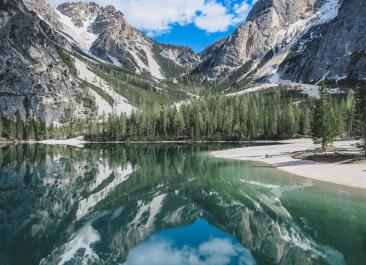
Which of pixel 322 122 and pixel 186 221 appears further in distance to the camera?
pixel 322 122

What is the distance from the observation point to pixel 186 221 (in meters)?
38.6

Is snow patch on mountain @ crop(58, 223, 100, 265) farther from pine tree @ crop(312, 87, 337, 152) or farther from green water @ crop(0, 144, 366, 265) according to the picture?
pine tree @ crop(312, 87, 337, 152)

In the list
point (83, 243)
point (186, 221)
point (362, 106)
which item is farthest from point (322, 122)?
point (83, 243)

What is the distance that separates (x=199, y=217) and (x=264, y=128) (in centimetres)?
14955

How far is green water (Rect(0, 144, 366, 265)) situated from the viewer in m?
28.0

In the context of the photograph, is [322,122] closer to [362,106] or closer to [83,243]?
[362,106]

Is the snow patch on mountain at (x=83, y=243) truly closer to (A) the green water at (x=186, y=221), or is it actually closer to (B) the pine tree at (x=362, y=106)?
(A) the green water at (x=186, y=221)

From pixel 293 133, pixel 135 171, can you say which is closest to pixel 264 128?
pixel 293 133

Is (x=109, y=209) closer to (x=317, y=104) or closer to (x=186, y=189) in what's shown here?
(x=186, y=189)

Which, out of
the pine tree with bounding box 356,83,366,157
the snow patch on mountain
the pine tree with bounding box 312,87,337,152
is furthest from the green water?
the pine tree with bounding box 312,87,337,152

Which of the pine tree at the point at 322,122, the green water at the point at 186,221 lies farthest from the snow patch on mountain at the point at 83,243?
the pine tree at the point at 322,122

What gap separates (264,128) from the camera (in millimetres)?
184375

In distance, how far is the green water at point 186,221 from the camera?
28031 millimetres

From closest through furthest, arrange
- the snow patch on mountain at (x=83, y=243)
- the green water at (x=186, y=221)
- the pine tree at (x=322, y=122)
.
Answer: the green water at (x=186, y=221) → the snow patch on mountain at (x=83, y=243) → the pine tree at (x=322, y=122)
